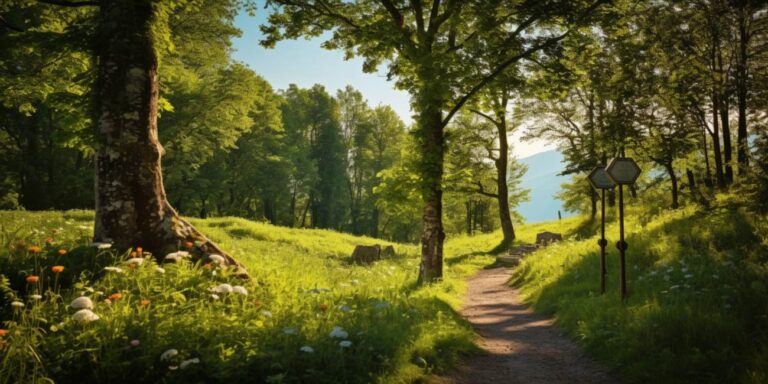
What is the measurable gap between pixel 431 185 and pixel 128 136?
27.3 feet

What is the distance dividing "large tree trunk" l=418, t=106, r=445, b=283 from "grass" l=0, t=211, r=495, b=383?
4562 mm

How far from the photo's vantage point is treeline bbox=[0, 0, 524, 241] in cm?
1077

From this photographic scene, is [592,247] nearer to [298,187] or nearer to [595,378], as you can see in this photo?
[595,378]

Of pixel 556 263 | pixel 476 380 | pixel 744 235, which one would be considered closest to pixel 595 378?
pixel 476 380

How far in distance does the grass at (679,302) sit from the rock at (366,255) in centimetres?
850

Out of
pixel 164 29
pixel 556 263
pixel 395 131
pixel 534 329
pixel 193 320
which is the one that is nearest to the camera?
pixel 193 320

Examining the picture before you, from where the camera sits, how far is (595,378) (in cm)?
679

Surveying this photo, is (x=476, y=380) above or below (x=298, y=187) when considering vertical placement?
below

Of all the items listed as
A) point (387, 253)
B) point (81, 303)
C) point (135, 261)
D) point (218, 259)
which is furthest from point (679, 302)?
point (387, 253)

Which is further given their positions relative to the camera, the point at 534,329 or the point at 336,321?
the point at 534,329

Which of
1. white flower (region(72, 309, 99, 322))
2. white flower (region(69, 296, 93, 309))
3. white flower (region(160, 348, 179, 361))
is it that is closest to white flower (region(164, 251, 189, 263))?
white flower (region(69, 296, 93, 309))

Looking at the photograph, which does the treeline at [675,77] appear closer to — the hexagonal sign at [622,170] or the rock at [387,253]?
the hexagonal sign at [622,170]

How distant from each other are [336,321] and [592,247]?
41.8ft

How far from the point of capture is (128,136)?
280 inches
